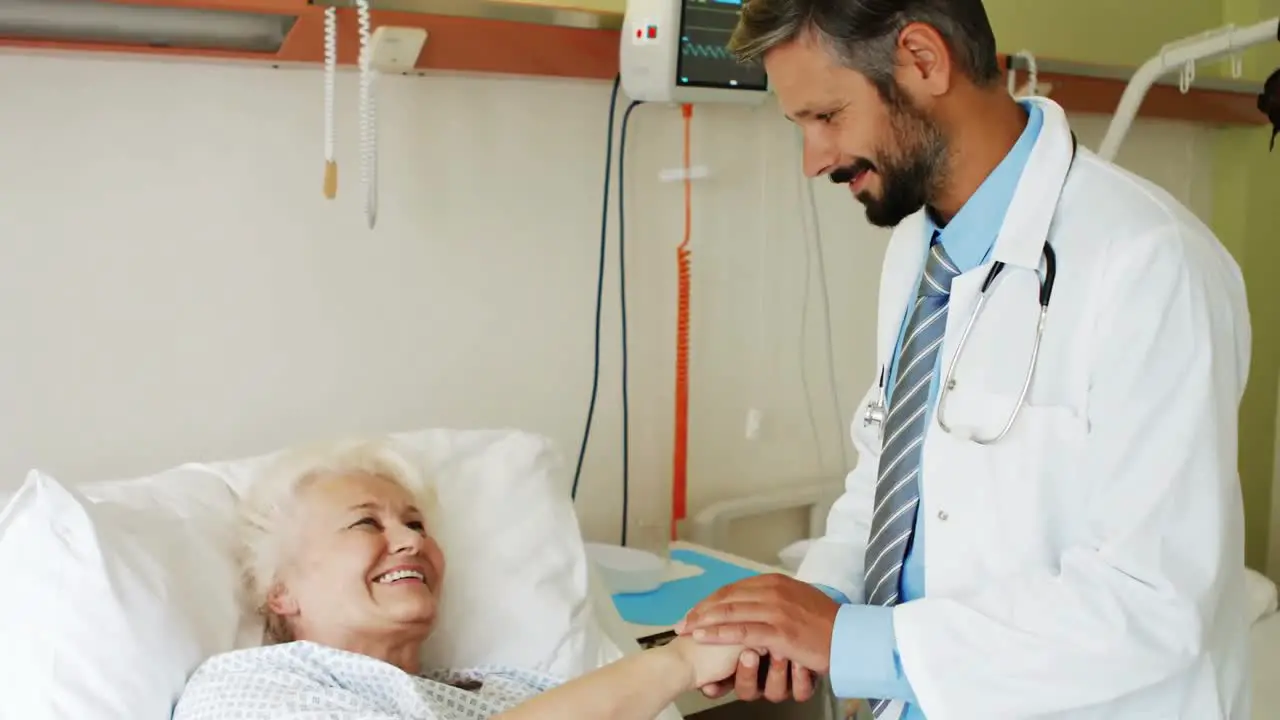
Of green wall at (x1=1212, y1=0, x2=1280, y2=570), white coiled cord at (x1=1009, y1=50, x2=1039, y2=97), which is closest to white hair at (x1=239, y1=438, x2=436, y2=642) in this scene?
→ white coiled cord at (x1=1009, y1=50, x2=1039, y2=97)

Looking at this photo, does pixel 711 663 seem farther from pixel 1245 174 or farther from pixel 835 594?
pixel 1245 174

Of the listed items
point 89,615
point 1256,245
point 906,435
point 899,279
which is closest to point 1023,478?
point 906,435

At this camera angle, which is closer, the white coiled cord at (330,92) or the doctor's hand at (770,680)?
the doctor's hand at (770,680)

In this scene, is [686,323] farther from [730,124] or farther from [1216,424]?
[1216,424]

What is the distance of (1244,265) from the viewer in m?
3.45

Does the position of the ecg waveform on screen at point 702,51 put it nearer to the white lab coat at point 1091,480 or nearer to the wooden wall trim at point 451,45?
the wooden wall trim at point 451,45

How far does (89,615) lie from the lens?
150cm

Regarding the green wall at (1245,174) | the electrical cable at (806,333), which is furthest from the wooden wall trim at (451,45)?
the green wall at (1245,174)

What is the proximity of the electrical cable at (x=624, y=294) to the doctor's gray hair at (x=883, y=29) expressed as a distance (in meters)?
1.00

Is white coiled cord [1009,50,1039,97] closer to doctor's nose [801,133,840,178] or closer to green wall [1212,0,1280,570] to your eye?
green wall [1212,0,1280,570]

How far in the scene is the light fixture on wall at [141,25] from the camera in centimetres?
178

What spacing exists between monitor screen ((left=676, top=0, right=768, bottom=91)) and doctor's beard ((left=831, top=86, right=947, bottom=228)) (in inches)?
34.9

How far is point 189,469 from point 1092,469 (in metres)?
1.32

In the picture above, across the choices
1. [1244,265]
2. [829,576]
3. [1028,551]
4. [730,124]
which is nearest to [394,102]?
[730,124]
